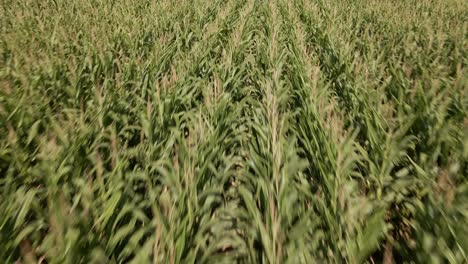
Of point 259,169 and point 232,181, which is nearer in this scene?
point 259,169

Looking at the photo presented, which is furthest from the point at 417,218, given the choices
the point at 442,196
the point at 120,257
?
the point at 120,257

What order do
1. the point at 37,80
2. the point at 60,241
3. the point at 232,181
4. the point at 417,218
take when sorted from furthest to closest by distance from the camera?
the point at 37,80 → the point at 232,181 → the point at 417,218 → the point at 60,241

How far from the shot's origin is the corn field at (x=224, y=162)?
4.36 feet

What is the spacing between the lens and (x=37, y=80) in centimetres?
273

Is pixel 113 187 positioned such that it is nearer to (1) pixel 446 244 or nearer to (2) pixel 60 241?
(2) pixel 60 241

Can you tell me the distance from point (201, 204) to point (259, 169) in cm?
41

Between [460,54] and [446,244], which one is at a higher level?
[446,244]

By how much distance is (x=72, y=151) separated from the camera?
179 centimetres

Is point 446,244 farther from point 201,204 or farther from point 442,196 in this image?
point 201,204

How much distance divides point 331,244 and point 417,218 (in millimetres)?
482

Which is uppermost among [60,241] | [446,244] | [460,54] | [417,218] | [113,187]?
[60,241]

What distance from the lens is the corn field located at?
1.33 metres

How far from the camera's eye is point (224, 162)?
6.67 feet

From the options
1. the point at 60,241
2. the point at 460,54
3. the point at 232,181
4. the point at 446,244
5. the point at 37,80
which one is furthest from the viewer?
the point at 460,54
